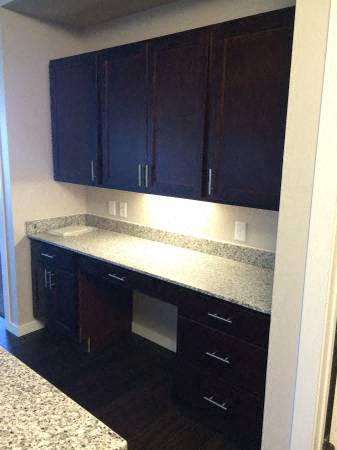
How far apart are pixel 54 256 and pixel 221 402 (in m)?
1.63

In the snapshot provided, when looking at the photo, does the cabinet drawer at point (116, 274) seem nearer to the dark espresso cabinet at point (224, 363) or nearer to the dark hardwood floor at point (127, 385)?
the dark espresso cabinet at point (224, 363)

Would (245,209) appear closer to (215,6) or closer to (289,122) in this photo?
(289,122)

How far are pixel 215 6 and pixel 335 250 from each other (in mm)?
1724

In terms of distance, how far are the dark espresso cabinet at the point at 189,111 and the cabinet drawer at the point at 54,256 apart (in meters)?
0.58

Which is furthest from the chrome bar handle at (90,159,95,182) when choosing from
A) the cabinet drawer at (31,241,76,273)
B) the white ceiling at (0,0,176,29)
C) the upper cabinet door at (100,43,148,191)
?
the white ceiling at (0,0,176,29)

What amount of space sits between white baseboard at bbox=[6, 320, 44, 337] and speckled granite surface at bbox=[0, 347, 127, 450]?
2.25 meters

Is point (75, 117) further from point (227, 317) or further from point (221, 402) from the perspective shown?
point (221, 402)

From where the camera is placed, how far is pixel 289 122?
1.50m

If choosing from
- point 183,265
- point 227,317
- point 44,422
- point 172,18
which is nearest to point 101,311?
point 183,265

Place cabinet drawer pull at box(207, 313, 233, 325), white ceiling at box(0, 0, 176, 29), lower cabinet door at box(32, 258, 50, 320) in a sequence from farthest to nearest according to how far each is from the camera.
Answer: lower cabinet door at box(32, 258, 50, 320) < white ceiling at box(0, 0, 176, 29) < cabinet drawer pull at box(207, 313, 233, 325)

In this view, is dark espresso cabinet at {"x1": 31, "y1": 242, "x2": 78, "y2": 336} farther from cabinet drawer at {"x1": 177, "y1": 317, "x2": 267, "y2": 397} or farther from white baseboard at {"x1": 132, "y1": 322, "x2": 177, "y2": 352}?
cabinet drawer at {"x1": 177, "y1": 317, "x2": 267, "y2": 397}

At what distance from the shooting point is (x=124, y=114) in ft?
8.18

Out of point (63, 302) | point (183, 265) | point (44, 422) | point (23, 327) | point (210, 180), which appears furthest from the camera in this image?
point (23, 327)

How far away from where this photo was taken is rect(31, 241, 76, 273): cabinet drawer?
2.74m
